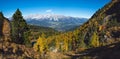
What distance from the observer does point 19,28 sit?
86188 millimetres

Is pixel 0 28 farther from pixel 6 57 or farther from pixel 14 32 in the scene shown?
pixel 6 57

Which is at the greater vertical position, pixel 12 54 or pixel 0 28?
pixel 0 28

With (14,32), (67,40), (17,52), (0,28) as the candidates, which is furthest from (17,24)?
(67,40)

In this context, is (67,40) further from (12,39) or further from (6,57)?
(6,57)

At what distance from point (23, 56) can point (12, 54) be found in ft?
15.3

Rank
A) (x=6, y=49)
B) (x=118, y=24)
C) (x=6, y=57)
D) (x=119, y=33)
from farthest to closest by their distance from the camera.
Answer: (x=118, y=24) < (x=119, y=33) < (x=6, y=49) < (x=6, y=57)

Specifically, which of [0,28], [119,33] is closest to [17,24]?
[0,28]

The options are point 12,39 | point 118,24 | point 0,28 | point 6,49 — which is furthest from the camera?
point 118,24

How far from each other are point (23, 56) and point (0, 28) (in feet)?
82.7

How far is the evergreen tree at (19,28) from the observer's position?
8431 centimetres

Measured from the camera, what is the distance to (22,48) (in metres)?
76.1

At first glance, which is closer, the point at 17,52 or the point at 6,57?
the point at 6,57

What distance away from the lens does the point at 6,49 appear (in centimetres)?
6894

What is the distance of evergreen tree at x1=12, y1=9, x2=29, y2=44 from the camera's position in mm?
84312
